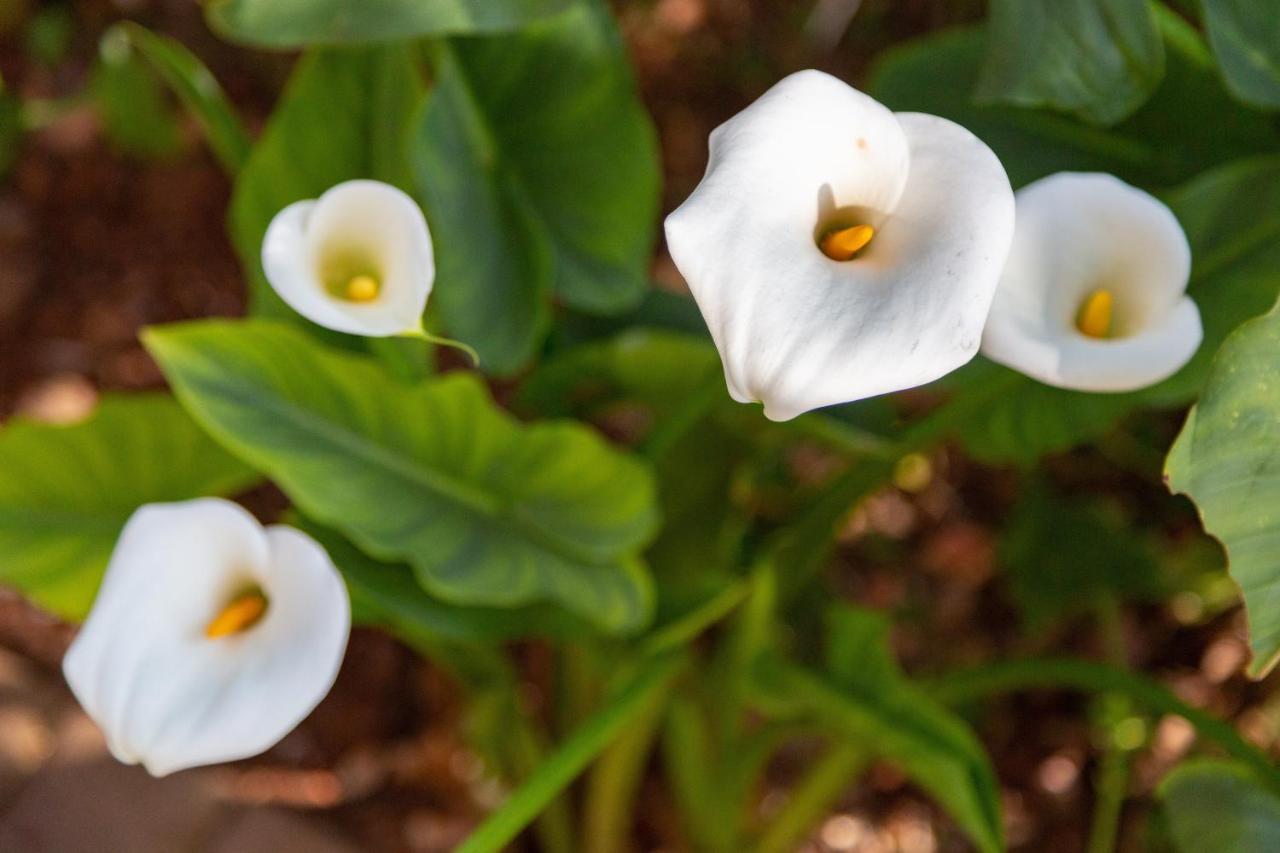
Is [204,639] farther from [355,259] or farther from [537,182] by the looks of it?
[537,182]

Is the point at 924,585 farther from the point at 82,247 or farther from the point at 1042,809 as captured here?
the point at 82,247

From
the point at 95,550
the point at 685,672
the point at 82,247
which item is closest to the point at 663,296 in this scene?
the point at 685,672

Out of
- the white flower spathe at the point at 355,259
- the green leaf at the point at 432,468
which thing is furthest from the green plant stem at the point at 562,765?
the white flower spathe at the point at 355,259

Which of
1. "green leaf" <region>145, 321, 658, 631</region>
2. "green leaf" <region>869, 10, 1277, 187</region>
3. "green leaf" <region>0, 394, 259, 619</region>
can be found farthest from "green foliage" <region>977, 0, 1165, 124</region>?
"green leaf" <region>0, 394, 259, 619</region>

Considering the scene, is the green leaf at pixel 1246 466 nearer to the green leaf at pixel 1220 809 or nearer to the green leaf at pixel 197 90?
the green leaf at pixel 1220 809

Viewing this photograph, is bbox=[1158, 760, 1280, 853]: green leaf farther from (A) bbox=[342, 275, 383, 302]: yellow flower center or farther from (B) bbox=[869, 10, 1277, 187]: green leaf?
(A) bbox=[342, 275, 383, 302]: yellow flower center

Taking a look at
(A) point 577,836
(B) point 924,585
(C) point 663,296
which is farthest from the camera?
(B) point 924,585
